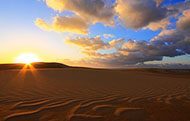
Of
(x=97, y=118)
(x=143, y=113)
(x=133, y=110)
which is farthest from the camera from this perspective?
(x=133, y=110)

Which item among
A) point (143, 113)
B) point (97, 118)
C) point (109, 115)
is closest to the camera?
point (97, 118)

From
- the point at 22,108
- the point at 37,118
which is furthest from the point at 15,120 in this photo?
the point at 22,108

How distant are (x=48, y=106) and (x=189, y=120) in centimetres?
330

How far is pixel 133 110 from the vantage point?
261cm

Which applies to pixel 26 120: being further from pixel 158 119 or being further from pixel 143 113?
pixel 158 119

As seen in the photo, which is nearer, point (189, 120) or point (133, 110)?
point (189, 120)

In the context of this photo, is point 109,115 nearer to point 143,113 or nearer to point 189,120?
point 143,113

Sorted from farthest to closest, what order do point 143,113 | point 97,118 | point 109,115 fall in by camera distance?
point 143,113 < point 109,115 < point 97,118

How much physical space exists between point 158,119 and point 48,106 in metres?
2.65

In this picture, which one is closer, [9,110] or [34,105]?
[9,110]

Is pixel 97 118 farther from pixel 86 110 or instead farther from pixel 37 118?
pixel 37 118

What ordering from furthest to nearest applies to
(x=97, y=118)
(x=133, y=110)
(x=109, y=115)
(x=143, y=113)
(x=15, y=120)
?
(x=133, y=110) → (x=143, y=113) → (x=109, y=115) → (x=97, y=118) → (x=15, y=120)

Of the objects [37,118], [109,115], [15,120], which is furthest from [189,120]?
[15,120]

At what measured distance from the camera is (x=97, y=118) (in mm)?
2139
